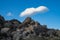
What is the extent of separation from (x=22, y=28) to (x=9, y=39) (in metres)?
12.1

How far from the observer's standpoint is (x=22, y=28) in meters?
76.1

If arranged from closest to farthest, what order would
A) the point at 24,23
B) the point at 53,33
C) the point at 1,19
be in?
the point at 53,33 → the point at 24,23 → the point at 1,19

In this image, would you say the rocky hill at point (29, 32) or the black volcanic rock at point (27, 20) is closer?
the rocky hill at point (29, 32)

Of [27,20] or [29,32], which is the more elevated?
[27,20]

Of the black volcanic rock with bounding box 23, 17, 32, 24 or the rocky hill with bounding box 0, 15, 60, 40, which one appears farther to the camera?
the black volcanic rock with bounding box 23, 17, 32, 24

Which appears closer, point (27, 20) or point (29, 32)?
point (29, 32)

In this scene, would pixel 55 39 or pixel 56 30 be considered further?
pixel 56 30

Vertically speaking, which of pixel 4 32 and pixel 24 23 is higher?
pixel 24 23

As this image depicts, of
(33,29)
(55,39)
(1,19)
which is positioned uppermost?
(1,19)

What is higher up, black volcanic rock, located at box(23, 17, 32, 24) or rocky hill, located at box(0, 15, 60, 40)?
black volcanic rock, located at box(23, 17, 32, 24)

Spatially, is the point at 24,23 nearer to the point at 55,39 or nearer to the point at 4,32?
the point at 4,32

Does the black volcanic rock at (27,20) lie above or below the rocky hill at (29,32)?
above

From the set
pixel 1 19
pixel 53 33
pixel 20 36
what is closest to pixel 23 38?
pixel 20 36

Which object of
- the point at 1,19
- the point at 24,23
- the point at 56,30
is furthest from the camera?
the point at 1,19
